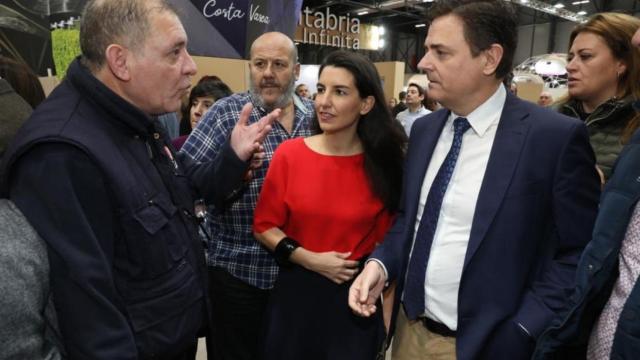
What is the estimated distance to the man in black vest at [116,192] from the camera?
953 mm

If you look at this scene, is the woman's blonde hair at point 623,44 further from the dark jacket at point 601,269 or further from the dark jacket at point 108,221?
the dark jacket at point 108,221

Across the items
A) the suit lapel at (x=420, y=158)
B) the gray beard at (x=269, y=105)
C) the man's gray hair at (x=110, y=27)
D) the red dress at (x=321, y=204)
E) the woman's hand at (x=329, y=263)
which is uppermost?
the man's gray hair at (x=110, y=27)

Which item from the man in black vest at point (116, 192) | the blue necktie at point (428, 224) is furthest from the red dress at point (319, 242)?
the man in black vest at point (116, 192)

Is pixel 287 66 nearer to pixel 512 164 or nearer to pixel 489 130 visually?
pixel 489 130

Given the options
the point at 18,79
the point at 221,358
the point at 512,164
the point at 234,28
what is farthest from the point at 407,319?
the point at 234,28

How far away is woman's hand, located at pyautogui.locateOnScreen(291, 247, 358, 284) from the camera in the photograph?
1.74m

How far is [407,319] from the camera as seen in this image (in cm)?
157

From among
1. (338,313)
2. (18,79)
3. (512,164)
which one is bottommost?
(338,313)

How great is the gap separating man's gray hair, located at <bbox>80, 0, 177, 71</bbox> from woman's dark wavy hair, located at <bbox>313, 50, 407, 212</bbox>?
0.95 m

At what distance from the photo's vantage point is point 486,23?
54.0 inches

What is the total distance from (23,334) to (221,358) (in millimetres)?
1345

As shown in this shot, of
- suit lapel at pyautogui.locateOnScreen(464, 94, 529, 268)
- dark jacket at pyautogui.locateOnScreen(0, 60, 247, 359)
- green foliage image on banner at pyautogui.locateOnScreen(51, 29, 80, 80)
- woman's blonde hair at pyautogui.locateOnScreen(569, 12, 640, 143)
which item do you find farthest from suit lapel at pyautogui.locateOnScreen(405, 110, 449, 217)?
green foliage image on banner at pyautogui.locateOnScreen(51, 29, 80, 80)

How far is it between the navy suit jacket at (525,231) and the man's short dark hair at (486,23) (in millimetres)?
240

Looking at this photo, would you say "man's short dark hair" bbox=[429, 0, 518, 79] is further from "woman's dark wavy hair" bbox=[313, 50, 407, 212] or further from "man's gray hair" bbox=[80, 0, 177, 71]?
"man's gray hair" bbox=[80, 0, 177, 71]
